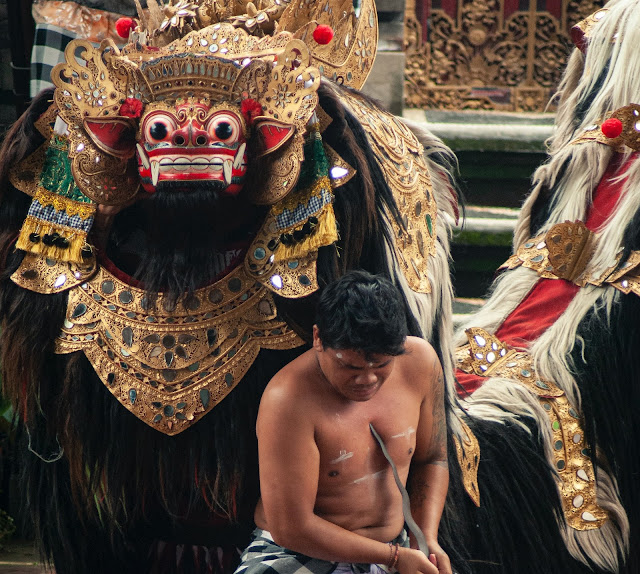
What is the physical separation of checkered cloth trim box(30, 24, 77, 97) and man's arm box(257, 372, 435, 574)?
6.14ft

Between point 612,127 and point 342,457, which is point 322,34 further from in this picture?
point 612,127

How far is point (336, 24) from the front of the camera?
2152 millimetres

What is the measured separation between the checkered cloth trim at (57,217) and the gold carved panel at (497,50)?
11.6 ft

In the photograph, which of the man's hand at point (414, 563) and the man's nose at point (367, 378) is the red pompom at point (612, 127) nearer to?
the man's nose at point (367, 378)

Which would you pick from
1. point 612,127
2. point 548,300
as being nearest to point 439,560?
point 548,300

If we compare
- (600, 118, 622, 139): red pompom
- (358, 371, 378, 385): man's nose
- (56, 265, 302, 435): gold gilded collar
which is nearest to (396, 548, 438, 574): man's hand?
(358, 371, 378, 385): man's nose

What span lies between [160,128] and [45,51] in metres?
1.61

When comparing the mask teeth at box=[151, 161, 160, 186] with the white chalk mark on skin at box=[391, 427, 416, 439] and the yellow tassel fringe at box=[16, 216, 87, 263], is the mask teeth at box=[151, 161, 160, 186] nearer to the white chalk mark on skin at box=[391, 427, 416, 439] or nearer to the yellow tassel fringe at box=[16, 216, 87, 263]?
the yellow tassel fringe at box=[16, 216, 87, 263]

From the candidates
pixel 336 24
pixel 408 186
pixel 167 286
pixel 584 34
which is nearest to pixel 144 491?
pixel 167 286

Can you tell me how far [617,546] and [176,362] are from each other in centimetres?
116

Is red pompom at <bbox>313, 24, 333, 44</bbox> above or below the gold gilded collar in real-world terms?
above

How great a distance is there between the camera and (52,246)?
1.98 metres

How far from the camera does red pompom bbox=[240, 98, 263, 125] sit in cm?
191

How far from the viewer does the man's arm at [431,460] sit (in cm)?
193
